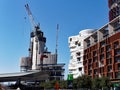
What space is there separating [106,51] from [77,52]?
4689 centimetres

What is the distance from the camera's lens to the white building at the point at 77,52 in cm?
16738

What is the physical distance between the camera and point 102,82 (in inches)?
4296

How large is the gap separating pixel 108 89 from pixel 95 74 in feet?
97.3

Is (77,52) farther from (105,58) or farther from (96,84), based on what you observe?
(96,84)

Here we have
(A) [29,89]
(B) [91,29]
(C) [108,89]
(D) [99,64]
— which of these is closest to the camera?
(A) [29,89]

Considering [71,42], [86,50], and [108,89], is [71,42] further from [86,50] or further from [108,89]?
[108,89]

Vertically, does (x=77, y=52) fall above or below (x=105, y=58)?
above

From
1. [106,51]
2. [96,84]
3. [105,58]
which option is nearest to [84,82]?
[96,84]

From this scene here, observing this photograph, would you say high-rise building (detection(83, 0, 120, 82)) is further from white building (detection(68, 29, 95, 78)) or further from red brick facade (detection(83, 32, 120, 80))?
white building (detection(68, 29, 95, 78))

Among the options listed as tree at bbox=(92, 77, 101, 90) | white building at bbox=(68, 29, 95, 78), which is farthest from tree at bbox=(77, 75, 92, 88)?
white building at bbox=(68, 29, 95, 78)

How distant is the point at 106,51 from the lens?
127 m

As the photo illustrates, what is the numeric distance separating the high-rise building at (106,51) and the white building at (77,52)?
10.8 m

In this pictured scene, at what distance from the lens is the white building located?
167375mm

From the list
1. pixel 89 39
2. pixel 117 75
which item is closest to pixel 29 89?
pixel 117 75
